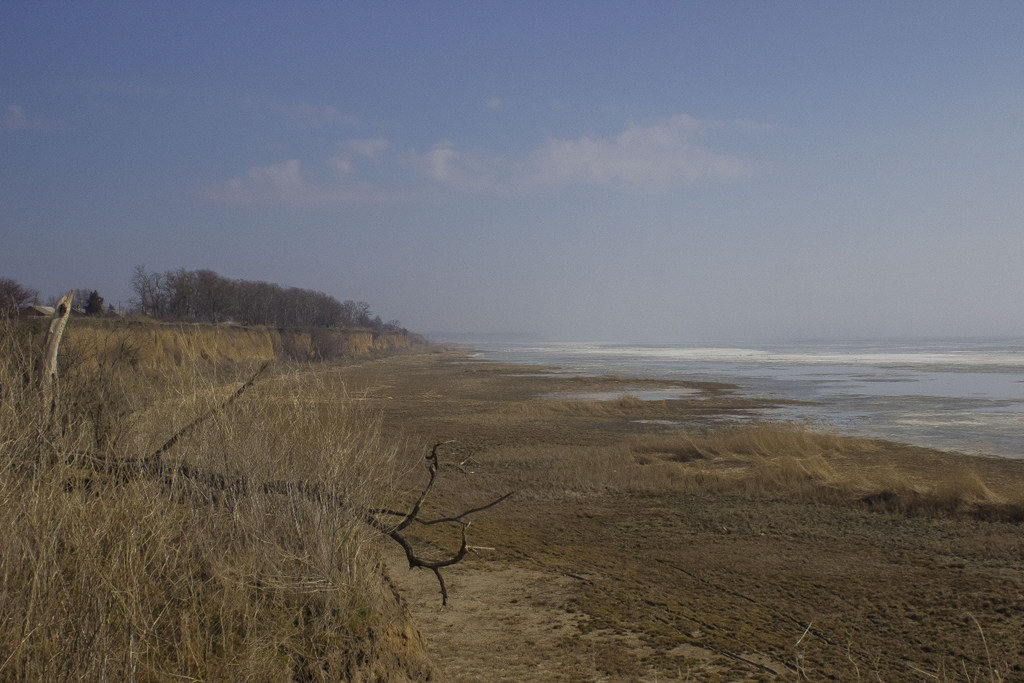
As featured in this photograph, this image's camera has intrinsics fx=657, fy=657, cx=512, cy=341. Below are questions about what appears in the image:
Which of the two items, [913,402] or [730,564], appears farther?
[913,402]

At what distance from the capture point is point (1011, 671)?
739cm

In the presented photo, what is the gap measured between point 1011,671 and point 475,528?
8.45 metres

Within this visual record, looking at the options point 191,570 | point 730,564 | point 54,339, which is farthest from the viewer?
point 730,564

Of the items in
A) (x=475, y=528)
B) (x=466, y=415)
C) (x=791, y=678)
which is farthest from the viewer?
(x=466, y=415)

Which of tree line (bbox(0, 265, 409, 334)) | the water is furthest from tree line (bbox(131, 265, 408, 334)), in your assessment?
the water

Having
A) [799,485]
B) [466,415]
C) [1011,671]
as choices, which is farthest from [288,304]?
[1011,671]

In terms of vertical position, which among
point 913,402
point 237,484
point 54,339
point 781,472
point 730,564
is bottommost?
point 730,564

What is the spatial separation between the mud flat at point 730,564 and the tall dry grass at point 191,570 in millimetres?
1570

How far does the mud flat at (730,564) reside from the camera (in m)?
7.72

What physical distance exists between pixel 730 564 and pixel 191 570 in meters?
8.78

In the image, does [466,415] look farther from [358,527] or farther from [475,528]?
[358,527]

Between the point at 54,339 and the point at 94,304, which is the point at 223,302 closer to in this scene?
the point at 94,304

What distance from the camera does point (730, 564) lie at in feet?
36.1

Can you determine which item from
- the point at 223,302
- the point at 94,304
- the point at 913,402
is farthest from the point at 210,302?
the point at 913,402
